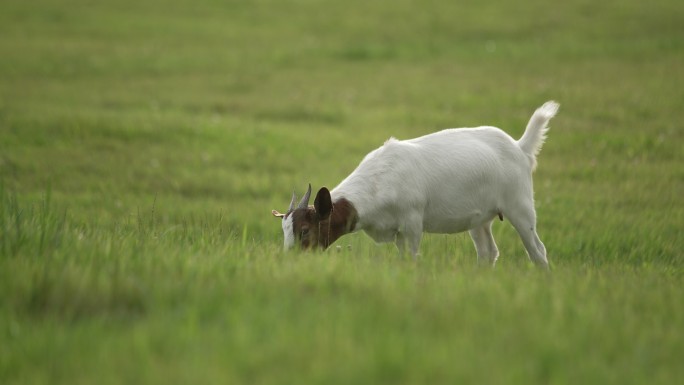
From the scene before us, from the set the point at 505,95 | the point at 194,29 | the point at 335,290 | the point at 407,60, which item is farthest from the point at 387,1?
the point at 335,290

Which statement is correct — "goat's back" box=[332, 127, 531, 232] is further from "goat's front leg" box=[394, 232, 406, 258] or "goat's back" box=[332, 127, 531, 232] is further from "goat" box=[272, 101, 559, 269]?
"goat's front leg" box=[394, 232, 406, 258]

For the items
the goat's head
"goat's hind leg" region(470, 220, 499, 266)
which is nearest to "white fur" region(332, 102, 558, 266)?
"goat's hind leg" region(470, 220, 499, 266)

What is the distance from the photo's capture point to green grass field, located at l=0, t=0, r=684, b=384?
3.73 m

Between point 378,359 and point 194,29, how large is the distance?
28.3m

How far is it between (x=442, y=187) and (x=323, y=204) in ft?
4.43

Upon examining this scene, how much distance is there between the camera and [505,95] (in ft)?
58.6

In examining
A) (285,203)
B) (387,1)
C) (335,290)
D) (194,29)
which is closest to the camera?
(335,290)

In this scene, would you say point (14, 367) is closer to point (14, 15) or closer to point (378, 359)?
point (378, 359)

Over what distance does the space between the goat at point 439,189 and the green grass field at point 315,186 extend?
329mm

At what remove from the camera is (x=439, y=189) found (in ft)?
23.7

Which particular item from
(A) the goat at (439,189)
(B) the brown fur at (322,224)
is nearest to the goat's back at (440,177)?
(A) the goat at (439,189)

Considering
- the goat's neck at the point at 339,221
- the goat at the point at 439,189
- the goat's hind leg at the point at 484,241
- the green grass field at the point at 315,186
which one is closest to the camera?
the green grass field at the point at 315,186

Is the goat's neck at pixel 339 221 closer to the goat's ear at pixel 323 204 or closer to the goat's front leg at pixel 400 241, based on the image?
the goat's ear at pixel 323 204

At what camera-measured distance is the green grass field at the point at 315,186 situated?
3.73m
